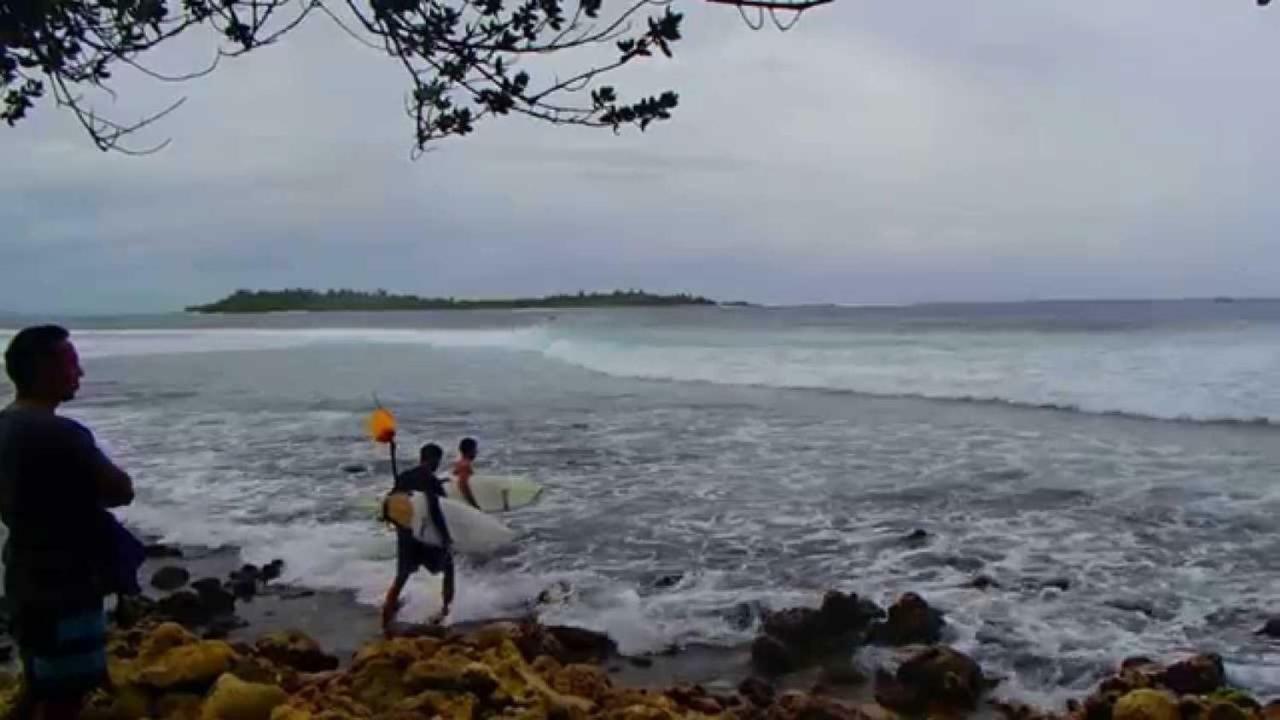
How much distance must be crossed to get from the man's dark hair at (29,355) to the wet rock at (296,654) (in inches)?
144

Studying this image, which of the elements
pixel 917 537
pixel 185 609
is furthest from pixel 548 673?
pixel 917 537

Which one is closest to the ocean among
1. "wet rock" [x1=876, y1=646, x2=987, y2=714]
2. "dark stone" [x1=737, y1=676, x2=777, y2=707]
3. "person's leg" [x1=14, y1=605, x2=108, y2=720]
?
"wet rock" [x1=876, y1=646, x2=987, y2=714]

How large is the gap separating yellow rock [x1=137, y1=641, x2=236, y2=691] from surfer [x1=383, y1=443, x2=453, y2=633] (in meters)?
2.60

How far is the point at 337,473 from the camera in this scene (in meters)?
16.3

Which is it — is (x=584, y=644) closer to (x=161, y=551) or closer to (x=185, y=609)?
(x=185, y=609)

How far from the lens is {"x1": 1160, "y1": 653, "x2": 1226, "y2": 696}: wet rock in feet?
23.2

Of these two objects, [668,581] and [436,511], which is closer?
[436,511]

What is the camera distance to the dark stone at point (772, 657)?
7871mm

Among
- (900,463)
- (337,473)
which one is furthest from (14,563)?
(900,463)

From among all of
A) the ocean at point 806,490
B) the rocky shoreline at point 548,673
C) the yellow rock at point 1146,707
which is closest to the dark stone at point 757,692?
the rocky shoreline at point 548,673

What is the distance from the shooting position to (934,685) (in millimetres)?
7195

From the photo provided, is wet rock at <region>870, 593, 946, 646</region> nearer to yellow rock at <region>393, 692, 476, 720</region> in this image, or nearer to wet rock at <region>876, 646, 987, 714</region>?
wet rock at <region>876, 646, 987, 714</region>

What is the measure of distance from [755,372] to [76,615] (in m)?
33.4

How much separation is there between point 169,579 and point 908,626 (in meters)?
6.30
